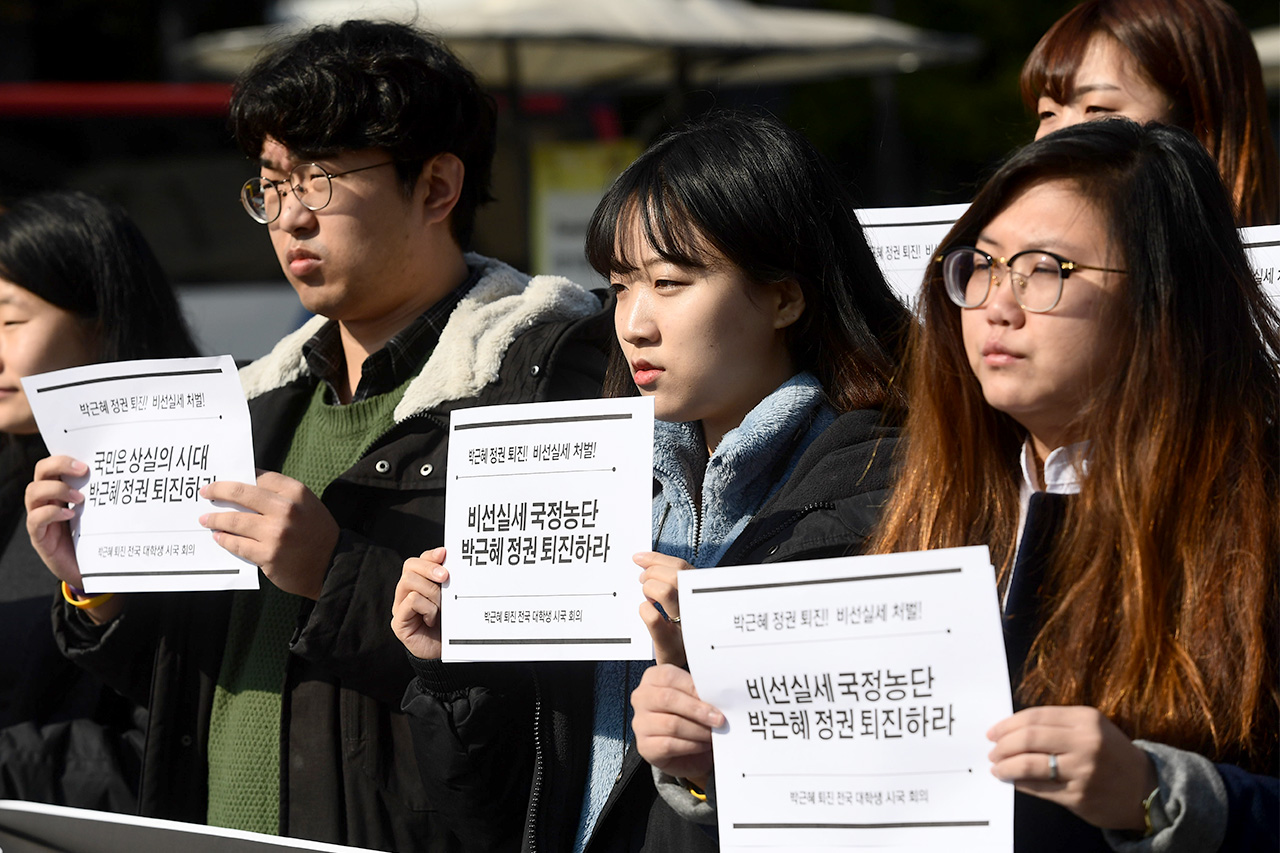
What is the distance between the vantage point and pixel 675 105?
899 cm

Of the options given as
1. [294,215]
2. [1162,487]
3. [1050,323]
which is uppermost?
[294,215]

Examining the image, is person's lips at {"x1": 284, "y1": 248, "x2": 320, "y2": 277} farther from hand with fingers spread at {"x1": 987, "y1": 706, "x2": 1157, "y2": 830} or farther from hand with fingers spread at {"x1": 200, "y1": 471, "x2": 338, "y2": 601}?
hand with fingers spread at {"x1": 987, "y1": 706, "x2": 1157, "y2": 830}

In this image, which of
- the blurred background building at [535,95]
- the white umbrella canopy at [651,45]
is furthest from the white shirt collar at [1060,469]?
the white umbrella canopy at [651,45]

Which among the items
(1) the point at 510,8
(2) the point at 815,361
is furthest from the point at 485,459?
(1) the point at 510,8

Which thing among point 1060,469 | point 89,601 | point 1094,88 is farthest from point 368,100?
point 1060,469

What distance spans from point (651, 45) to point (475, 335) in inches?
226

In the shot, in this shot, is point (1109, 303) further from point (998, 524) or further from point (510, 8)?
point (510, 8)

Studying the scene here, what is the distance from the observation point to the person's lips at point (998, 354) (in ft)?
5.99

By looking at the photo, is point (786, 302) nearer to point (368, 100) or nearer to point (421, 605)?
point (421, 605)

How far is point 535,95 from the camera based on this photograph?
10.7m

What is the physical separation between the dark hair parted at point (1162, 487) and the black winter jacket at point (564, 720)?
0.52ft

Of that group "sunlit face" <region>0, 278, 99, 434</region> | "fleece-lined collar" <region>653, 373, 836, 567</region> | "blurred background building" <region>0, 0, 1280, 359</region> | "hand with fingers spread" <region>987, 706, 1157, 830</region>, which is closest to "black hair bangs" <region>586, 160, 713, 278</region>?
"fleece-lined collar" <region>653, 373, 836, 567</region>

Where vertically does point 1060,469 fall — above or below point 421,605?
above

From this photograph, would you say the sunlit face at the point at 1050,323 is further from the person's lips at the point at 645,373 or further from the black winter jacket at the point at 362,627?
the black winter jacket at the point at 362,627
